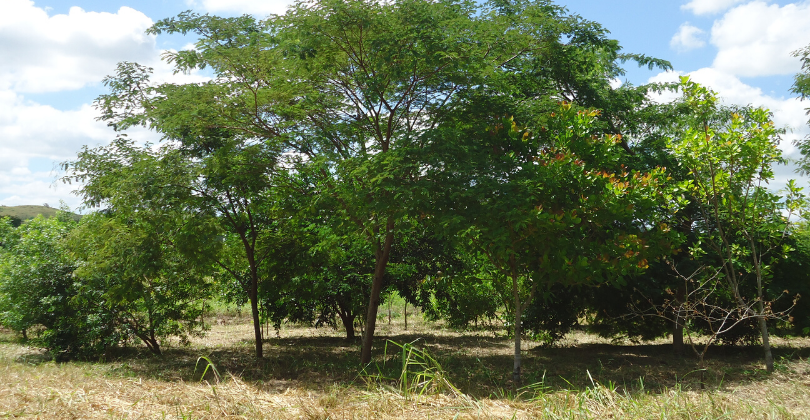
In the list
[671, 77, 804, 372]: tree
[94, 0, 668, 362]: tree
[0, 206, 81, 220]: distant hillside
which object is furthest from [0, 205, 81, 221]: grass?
[671, 77, 804, 372]: tree

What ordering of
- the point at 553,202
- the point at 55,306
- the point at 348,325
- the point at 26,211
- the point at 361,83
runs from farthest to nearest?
the point at 26,211
the point at 348,325
the point at 55,306
the point at 361,83
the point at 553,202

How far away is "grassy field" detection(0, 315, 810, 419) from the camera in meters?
5.66

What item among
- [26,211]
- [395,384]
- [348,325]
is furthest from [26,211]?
[395,384]

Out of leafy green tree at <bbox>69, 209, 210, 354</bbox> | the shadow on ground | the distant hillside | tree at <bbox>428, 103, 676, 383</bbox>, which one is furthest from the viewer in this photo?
the distant hillside

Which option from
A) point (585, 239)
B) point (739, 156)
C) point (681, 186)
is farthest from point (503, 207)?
point (739, 156)

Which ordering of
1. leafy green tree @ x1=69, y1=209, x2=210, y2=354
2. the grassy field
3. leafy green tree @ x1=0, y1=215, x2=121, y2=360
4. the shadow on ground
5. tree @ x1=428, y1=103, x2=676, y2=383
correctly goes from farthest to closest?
leafy green tree @ x1=0, y1=215, x2=121, y2=360, leafy green tree @ x1=69, y1=209, x2=210, y2=354, the shadow on ground, tree @ x1=428, y1=103, x2=676, y2=383, the grassy field

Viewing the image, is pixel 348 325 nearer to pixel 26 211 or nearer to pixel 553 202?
pixel 553 202

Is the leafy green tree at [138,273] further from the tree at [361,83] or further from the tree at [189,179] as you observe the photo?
the tree at [361,83]

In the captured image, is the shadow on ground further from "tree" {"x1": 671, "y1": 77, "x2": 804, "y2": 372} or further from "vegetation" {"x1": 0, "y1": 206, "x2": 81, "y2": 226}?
"vegetation" {"x1": 0, "y1": 206, "x2": 81, "y2": 226}

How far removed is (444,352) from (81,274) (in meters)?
9.06

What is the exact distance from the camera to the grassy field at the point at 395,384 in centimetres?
566

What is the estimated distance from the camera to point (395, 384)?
9.09 m

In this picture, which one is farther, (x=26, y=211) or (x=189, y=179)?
(x=26, y=211)

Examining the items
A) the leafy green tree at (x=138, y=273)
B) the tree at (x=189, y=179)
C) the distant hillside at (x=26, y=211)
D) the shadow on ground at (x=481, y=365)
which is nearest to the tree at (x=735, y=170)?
the shadow on ground at (x=481, y=365)
